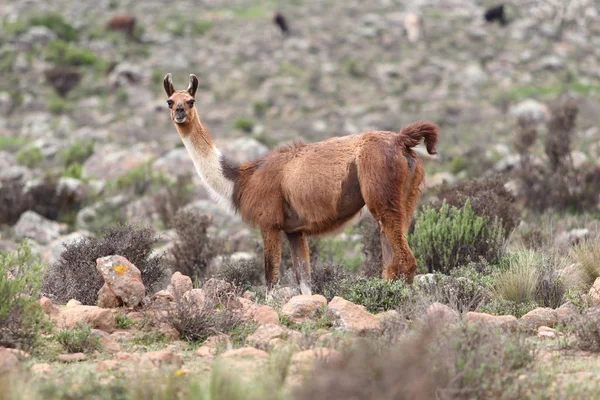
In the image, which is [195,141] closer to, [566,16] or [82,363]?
[82,363]

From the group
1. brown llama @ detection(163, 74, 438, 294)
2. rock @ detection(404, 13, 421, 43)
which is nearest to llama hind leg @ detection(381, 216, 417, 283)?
brown llama @ detection(163, 74, 438, 294)

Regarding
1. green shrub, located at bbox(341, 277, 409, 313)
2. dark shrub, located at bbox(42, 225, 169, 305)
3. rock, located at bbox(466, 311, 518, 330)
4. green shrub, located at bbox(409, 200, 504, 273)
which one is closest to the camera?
rock, located at bbox(466, 311, 518, 330)

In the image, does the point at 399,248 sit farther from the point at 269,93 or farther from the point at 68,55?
the point at 68,55

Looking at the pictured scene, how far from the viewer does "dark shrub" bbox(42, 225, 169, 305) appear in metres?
9.06

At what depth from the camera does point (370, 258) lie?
12.0 meters

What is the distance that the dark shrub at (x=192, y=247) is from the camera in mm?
12852

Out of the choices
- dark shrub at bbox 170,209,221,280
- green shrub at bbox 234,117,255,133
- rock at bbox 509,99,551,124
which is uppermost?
dark shrub at bbox 170,209,221,280

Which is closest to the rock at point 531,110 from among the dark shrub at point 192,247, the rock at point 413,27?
the rock at point 413,27

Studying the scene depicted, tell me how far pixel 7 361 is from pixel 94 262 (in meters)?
3.96

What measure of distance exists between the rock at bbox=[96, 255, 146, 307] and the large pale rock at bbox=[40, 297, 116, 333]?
554mm

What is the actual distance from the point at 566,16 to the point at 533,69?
784 cm

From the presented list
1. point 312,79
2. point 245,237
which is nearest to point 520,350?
point 245,237

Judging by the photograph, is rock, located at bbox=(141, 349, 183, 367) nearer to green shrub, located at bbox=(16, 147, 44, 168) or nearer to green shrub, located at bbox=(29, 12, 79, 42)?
green shrub, located at bbox=(16, 147, 44, 168)

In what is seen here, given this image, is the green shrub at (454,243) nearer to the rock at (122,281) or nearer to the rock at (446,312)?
the rock at (446,312)
